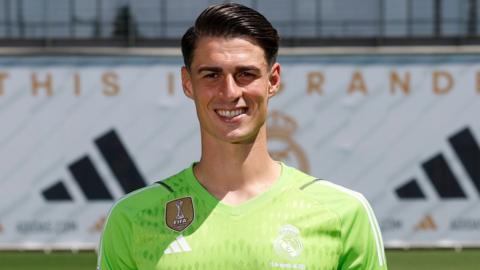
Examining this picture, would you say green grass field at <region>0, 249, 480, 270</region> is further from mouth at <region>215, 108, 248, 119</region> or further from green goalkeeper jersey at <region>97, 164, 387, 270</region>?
mouth at <region>215, 108, 248, 119</region>

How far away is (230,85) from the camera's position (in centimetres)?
323


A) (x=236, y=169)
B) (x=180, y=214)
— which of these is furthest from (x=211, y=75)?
(x=180, y=214)

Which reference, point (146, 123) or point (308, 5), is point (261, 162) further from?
point (308, 5)

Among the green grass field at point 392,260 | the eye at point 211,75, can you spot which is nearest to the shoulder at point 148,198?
the eye at point 211,75

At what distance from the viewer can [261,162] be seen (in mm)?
3439

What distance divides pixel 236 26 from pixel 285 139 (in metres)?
15.6

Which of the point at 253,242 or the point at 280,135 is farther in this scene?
the point at 280,135

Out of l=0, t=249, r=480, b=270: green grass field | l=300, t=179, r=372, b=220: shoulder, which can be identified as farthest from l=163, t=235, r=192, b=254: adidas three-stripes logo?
l=0, t=249, r=480, b=270: green grass field

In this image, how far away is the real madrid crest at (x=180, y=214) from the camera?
3.44 m

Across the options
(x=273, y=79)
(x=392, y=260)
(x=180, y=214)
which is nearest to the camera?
(x=273, y=79)

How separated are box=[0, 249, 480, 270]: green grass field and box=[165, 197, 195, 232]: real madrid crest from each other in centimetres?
1288

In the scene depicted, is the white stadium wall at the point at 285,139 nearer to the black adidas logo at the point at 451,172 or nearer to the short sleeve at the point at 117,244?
the black adidas logo at the point at 451,172

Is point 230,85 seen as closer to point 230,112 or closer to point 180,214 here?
point 230,112

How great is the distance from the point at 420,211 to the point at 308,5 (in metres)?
6.85
